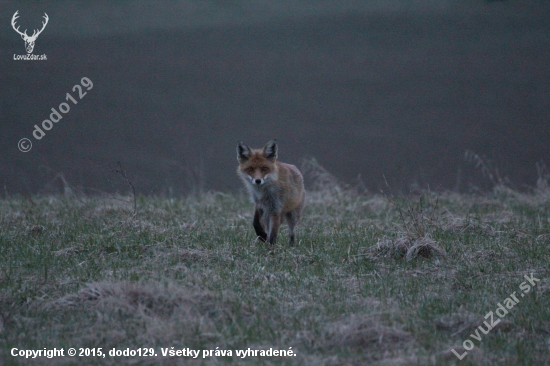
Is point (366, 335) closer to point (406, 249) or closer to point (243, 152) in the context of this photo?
point (406, 249)

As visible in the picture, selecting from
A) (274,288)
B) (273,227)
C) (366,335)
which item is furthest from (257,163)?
(366,335)

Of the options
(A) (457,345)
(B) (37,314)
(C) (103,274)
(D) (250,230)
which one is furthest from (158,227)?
(A) (457,345)

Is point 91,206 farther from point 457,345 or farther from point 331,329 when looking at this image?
point 457,345

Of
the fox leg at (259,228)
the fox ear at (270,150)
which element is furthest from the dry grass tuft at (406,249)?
the fox ear at (270,150)

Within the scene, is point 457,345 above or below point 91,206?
below

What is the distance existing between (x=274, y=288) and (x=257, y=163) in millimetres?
2703

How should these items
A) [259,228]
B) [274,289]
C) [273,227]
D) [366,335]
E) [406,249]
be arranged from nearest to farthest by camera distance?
[366,335] < [274,289] < [406,249] < [273,227] < [259,228]

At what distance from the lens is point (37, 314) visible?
17.8ft

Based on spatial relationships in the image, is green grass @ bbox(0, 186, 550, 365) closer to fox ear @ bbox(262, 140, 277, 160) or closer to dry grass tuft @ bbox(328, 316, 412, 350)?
dry grass tuft @ bbox(328, 316, 412, 350)

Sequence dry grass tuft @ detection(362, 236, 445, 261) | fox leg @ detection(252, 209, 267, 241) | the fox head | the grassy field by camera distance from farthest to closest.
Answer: fox leg @ detection(252, 209, 267, 241) → the fox head → dry grass tuft @ detection(362, 236, 445, 261) → the grassy field

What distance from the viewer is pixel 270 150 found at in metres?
8.77

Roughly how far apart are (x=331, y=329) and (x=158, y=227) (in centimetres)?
460

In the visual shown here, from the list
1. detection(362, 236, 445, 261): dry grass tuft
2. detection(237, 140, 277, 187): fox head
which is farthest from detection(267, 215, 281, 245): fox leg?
detection(362, 236, 445, 261): dry grass tuft

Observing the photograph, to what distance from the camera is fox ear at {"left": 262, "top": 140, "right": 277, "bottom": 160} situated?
871 cm
